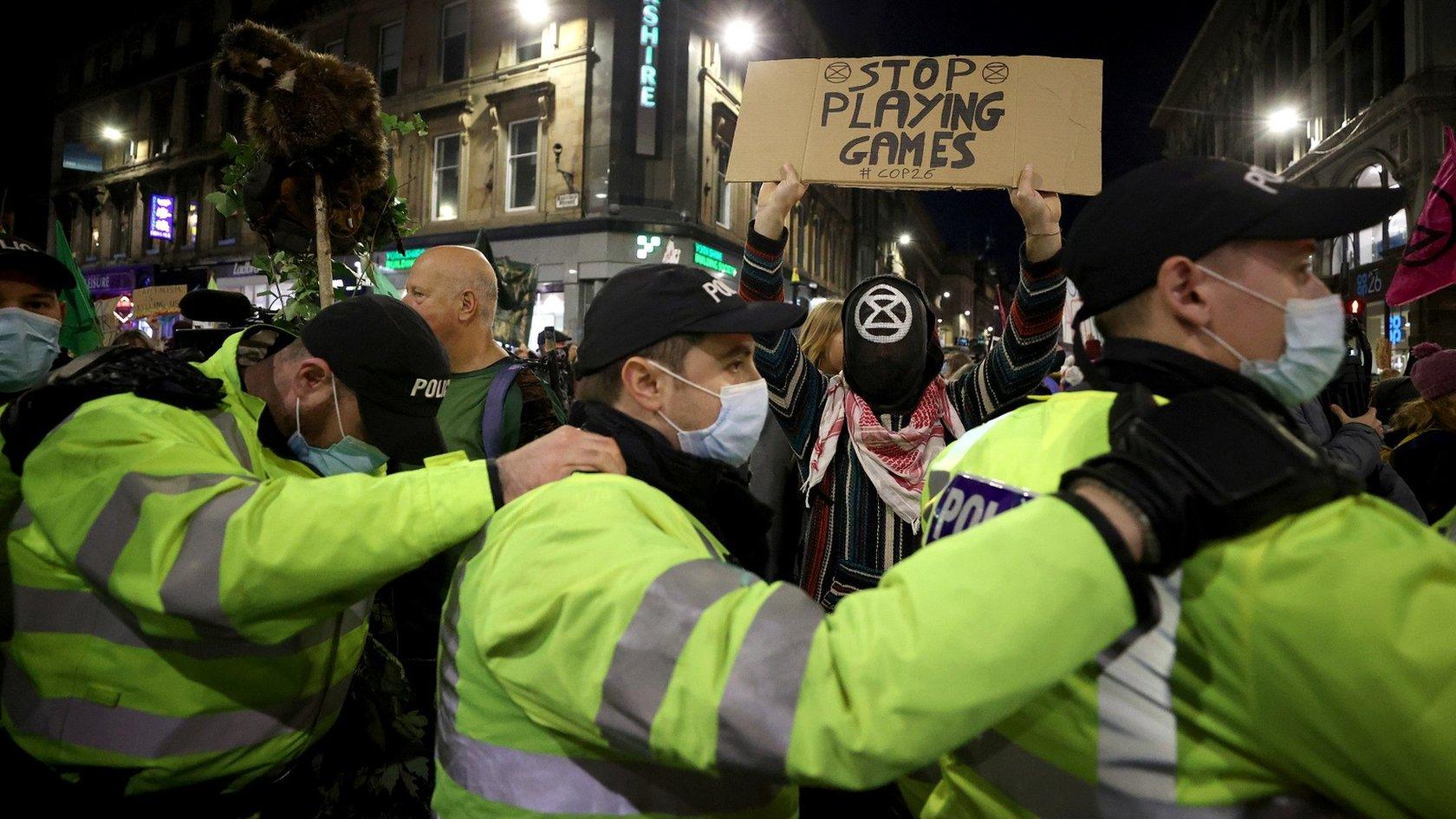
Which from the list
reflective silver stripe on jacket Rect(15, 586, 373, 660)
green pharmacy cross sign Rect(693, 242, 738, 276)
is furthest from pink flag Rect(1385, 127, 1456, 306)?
green pharmacy cross sign Rect(693, 242, 738, 276)

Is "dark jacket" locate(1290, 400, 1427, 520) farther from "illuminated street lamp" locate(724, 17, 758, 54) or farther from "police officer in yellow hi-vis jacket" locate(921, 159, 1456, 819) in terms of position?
"illuminated street lamp" locate(724, 17, 758, 54)

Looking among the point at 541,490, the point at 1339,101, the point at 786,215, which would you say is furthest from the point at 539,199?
the point at 1339,101

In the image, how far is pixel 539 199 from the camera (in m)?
20.4

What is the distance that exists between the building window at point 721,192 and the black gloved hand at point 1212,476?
72.0ft

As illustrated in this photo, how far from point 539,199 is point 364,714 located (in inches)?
760

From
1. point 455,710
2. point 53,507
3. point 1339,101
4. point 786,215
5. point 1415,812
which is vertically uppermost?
point 1339,101

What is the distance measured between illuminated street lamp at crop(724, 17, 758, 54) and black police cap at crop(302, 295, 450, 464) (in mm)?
18896

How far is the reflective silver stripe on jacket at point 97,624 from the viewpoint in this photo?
1.76 metres

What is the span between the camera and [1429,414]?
425 centimetres

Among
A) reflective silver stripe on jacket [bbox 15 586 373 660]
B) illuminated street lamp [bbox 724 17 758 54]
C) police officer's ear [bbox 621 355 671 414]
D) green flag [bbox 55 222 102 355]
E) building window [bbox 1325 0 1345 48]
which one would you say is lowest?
reflective silver stripe on jacket [bbox 15 586 373 660]

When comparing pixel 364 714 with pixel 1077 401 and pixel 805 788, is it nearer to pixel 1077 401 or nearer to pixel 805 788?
pixel 805 788

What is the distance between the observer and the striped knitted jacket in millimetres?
2842

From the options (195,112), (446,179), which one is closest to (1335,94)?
(446,179)

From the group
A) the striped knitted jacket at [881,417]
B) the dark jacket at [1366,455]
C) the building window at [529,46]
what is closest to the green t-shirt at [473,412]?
the striped knitted jacket at [881,417]
